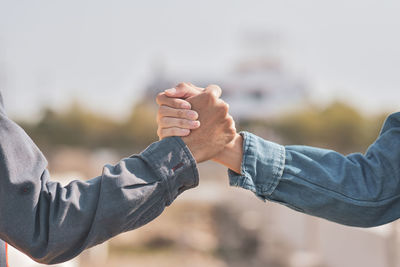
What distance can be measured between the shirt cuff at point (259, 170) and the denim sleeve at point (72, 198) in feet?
0.77

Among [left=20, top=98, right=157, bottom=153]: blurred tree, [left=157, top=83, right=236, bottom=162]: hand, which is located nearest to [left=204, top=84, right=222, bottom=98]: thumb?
[left=157, top=83, right=236, bottom=162]: hand

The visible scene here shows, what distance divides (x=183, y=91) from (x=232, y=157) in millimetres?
273

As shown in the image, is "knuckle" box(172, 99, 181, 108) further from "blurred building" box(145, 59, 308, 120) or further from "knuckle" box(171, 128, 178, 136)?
"blurred building" box(145, 59, 308, 120)

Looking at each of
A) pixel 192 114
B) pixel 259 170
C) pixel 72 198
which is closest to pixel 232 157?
pixel 259 170

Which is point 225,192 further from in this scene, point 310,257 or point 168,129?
point 168,129

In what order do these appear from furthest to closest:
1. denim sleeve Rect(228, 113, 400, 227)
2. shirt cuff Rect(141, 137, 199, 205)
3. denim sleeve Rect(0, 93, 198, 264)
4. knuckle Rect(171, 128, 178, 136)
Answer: denim sleeve Rect(228, 113, 400, 227)
knuckle Rect(171, 128, 178, 136)
shirt cuff Rect(141, 137, 199, 205)
denim sleeve Rect(0, 93, 198, 264)

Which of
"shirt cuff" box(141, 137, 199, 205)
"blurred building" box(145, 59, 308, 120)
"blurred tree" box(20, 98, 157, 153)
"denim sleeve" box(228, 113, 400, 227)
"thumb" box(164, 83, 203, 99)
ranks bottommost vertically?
"blurred building" box(145, 59, 308, 120)

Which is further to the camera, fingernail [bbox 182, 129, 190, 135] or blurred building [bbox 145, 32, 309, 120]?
blurred building [bbox 145, 32, 309, 120]

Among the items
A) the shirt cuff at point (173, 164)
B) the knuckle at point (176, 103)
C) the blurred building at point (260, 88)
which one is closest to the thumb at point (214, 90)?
the knuckle at point (176, 103)

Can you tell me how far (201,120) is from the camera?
1.68 meters

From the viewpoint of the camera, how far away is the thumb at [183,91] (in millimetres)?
1680

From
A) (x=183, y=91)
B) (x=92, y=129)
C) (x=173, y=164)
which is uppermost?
(x=183, y=91)

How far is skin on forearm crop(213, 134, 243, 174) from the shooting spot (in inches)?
67.4

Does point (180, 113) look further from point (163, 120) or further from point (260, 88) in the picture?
point (260, 88)
